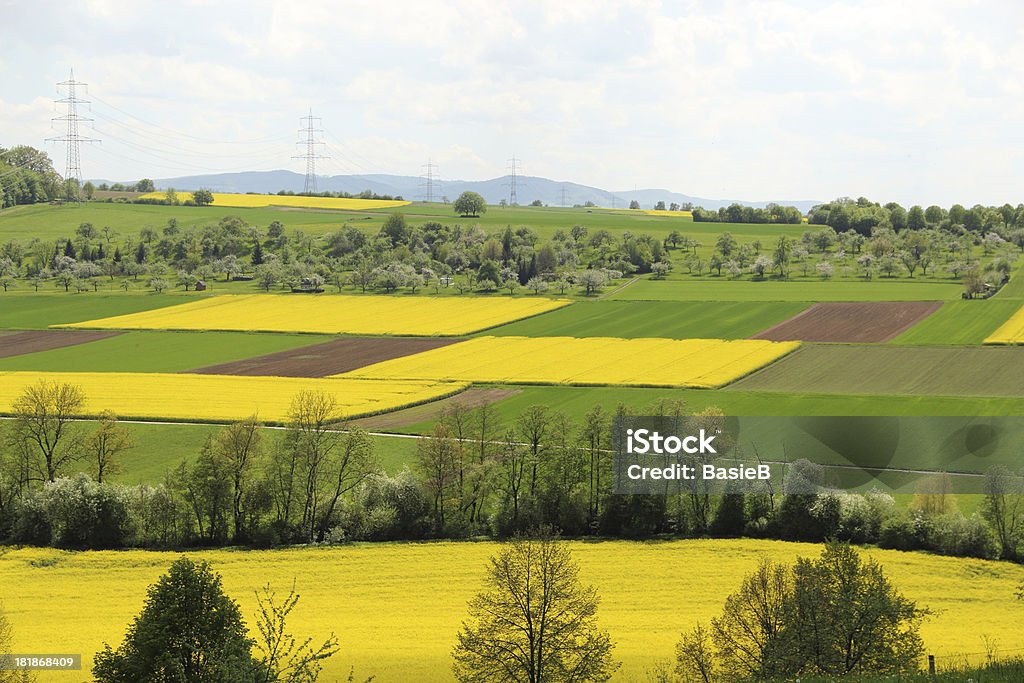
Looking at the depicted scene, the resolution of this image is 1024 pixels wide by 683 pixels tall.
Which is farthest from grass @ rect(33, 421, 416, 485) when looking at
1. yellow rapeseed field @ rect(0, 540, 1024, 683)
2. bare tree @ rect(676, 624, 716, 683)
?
bare tree @ rect(676, 624, 716, 683)

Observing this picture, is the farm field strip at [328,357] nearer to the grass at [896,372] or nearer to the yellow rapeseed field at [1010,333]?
the grass at [896,372]

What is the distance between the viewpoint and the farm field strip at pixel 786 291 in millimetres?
121812

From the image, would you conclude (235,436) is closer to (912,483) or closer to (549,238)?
(912,483)

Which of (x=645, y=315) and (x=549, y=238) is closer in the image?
(x=645, y=315)

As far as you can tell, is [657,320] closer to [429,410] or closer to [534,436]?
[429,410]

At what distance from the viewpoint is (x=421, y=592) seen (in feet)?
128

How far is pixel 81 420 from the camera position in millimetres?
65250

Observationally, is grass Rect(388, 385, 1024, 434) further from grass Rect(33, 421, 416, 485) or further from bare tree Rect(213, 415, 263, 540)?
bare tree Rect(213, 415, 263, 540)

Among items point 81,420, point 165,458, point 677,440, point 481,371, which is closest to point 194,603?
point 677,440

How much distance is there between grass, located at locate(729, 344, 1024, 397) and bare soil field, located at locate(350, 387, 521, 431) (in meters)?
16.9

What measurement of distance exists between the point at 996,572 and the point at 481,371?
47150 mm

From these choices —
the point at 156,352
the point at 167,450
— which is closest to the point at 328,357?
the point at 156,352

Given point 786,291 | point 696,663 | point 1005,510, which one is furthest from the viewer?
point 786,291

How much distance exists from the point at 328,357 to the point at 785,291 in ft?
210
